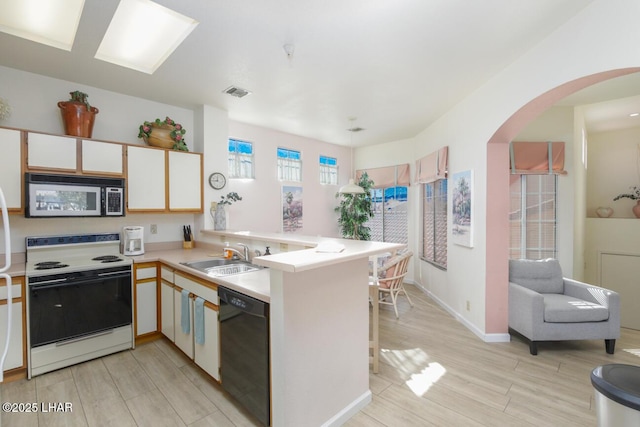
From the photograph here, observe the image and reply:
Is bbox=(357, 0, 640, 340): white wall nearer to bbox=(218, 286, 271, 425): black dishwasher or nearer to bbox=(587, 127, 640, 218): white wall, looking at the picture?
bbox=(218, 286, 271, 425): black dishwasher

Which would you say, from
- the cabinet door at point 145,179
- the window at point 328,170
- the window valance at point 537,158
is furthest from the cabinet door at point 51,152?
the window valance at point 537,158

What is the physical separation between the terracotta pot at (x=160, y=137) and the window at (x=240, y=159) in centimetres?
110

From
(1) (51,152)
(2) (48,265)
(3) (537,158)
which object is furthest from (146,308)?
(3) (537,158)

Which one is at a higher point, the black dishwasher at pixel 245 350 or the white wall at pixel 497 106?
the white wall at pixel 497 106

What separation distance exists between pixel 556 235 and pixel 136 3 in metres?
5.42

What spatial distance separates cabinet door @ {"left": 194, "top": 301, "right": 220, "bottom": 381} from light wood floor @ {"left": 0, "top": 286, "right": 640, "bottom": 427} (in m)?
0.19

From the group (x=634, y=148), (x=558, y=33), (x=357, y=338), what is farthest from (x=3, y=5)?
(x=634, y=148)

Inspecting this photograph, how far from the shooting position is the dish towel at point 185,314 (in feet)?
8.39

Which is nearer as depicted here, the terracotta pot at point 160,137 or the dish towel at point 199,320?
the dish towel at point 199,320

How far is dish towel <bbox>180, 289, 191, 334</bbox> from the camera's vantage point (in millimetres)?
2557

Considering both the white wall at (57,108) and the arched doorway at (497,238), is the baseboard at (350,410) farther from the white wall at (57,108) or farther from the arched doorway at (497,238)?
the white wall at (57,108)

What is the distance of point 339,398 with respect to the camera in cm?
198

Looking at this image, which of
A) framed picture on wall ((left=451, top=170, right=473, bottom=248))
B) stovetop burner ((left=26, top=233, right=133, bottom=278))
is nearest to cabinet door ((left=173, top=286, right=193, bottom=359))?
stovetop burner ((left=26, top=233, right=133, bottom=278))

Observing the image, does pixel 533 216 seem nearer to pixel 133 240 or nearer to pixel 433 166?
pixel 433 166
